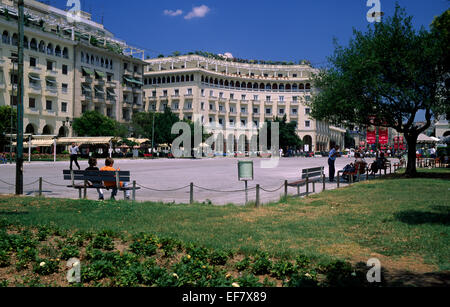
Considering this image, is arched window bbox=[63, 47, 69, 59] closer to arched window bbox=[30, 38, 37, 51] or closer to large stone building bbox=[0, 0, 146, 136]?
large stone building bbox=[0, 0, 146, 136]

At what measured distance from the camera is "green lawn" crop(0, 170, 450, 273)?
551 centimetres

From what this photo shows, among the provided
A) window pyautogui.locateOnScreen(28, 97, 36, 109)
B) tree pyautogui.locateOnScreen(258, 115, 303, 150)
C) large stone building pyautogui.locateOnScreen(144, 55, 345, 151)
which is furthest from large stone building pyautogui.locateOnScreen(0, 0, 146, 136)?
tree pyautogui.locateOnScreen(258, 115, 303, 150)

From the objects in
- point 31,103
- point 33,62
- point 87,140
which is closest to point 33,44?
point 33,62

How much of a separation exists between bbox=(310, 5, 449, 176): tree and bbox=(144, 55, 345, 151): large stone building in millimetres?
56089

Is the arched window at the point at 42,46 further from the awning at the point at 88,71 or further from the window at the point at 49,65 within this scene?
the awning at the point at 88,71

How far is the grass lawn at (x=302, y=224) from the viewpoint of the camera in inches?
212

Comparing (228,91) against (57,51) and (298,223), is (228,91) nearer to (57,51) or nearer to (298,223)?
(57,51)

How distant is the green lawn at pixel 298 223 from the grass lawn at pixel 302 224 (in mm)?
13

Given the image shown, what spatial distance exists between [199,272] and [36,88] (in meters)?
51.3

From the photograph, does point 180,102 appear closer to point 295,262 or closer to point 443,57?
point 443,57

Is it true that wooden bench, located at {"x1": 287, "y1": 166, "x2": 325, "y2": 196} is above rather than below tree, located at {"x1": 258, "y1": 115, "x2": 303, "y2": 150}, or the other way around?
below

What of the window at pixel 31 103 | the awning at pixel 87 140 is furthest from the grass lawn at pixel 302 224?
the window at pixel 31 103

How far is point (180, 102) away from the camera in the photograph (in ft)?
252

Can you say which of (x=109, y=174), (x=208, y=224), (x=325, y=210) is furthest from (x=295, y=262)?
(x=109, y=174)
